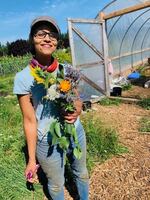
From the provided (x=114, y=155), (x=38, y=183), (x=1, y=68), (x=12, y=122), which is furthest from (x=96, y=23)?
(x=1, y=68)

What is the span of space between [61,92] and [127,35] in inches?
370

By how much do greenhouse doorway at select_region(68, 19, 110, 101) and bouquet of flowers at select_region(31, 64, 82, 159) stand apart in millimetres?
4533

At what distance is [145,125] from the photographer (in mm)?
4988

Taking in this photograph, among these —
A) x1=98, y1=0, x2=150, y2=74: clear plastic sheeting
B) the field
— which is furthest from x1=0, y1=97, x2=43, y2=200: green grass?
x1=98, y1=0, x2=150, y2=74: clear plastic sheeting

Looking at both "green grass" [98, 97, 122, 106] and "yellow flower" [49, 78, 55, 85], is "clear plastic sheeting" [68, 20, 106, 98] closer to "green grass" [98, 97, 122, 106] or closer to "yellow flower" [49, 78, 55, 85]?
"green grass" [98, 97, 122, 106]

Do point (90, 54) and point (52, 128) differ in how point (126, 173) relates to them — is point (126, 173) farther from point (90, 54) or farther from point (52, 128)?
point (90, 54)

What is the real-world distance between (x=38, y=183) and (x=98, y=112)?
309cm

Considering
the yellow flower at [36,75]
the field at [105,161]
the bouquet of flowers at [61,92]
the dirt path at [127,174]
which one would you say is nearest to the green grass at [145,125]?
the field at [105,161]

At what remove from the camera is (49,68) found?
2109 millimetres

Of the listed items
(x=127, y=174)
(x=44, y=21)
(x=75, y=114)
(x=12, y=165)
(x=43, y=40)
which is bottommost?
(x=127, y=174)

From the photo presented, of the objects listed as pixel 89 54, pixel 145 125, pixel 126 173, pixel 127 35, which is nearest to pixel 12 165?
pixel 126 173

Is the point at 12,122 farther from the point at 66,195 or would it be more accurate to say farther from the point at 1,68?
the point at 1,68

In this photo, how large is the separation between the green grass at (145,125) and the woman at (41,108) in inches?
102

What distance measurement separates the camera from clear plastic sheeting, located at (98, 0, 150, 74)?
9180mm
